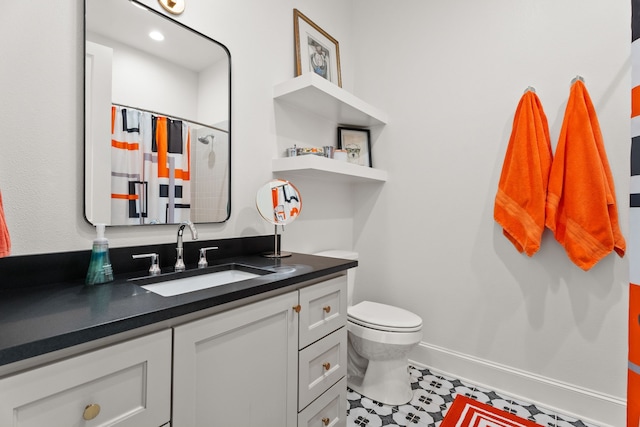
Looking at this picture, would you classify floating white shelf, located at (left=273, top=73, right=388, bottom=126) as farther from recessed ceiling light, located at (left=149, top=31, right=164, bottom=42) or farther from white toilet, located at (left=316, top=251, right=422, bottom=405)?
white toilet, located at (left=316, top=251, right=422, bottom=405)

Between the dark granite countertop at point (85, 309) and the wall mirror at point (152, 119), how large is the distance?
32 centimetres

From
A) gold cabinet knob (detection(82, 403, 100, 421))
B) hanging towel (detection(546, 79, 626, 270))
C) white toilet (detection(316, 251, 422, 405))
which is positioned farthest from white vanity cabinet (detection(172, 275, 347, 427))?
hanging towel (detection(546, 79, 626, 270))

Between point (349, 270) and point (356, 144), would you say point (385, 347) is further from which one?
point (356, 144)

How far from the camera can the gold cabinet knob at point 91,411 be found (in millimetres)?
644

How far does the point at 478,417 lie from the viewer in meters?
1.62

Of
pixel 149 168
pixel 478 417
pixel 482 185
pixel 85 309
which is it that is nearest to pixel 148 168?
pixel 149 168

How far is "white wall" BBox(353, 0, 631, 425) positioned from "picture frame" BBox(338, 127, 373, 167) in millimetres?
79

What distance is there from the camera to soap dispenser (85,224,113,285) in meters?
1.00

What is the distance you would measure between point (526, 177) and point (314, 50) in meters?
1.55

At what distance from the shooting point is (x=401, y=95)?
2.27m

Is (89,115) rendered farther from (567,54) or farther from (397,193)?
(567,54)

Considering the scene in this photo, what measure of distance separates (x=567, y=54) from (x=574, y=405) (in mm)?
1936

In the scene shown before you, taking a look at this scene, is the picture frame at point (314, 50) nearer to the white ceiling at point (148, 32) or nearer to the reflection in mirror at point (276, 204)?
the white ceiling at point (148, 32)

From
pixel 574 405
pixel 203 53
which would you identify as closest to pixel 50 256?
pixel 203 53
